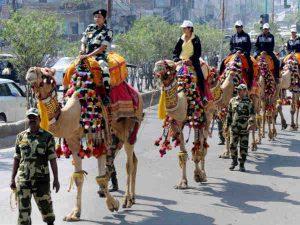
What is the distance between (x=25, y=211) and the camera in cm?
881

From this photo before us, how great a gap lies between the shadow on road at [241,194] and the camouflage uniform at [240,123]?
1098 millimetres

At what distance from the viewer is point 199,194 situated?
40.0 ft

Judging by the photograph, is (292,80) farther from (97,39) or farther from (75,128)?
(75,128)

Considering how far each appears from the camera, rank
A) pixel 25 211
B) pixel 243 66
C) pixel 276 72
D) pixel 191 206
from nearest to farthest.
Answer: pixel 25 211, pixel 191 206, pixel 243 66, pixel 276 72

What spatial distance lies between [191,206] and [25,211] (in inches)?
128

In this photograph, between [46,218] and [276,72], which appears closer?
[46,218]

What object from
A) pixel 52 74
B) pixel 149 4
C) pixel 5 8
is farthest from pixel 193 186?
pixel 149 4

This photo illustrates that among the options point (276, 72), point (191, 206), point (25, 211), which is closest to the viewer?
point (25, 211)

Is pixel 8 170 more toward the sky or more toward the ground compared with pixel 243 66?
more toward the ground

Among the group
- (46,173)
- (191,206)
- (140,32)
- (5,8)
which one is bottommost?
(191,206)

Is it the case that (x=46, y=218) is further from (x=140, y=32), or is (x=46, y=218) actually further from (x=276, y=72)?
(x=140, y=32)

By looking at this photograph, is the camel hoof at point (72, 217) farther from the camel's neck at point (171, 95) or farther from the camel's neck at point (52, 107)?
the camel's neck at point (171, 95)

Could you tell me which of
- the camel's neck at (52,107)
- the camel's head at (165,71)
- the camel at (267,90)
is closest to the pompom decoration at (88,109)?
the camel's neck at (52,107)

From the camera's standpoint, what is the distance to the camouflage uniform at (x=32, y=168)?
8781 mm
